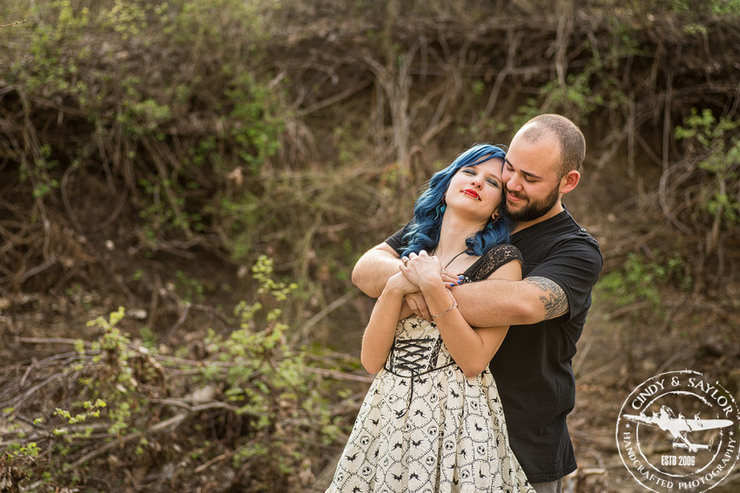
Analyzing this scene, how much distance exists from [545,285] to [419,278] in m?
0.42

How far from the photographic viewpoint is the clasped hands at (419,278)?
2.21m

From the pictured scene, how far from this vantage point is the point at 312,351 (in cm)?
589

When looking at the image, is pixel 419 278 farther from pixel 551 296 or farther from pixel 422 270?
pixel 551 296

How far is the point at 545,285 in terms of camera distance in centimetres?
223

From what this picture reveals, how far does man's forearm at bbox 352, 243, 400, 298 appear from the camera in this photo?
2.45 meters

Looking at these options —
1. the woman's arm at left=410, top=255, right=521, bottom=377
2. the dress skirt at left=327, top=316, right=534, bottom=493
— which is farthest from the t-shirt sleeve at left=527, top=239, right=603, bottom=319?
the dress skirt at left=327, top=316, right=534, bottom=493

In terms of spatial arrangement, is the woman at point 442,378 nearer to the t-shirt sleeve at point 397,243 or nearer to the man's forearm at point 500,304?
the man's forearm at point 500,304

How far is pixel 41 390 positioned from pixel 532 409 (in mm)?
3118

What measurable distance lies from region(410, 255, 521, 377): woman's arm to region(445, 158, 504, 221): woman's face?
0.30 metres

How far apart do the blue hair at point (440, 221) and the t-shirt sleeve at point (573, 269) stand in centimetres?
19
